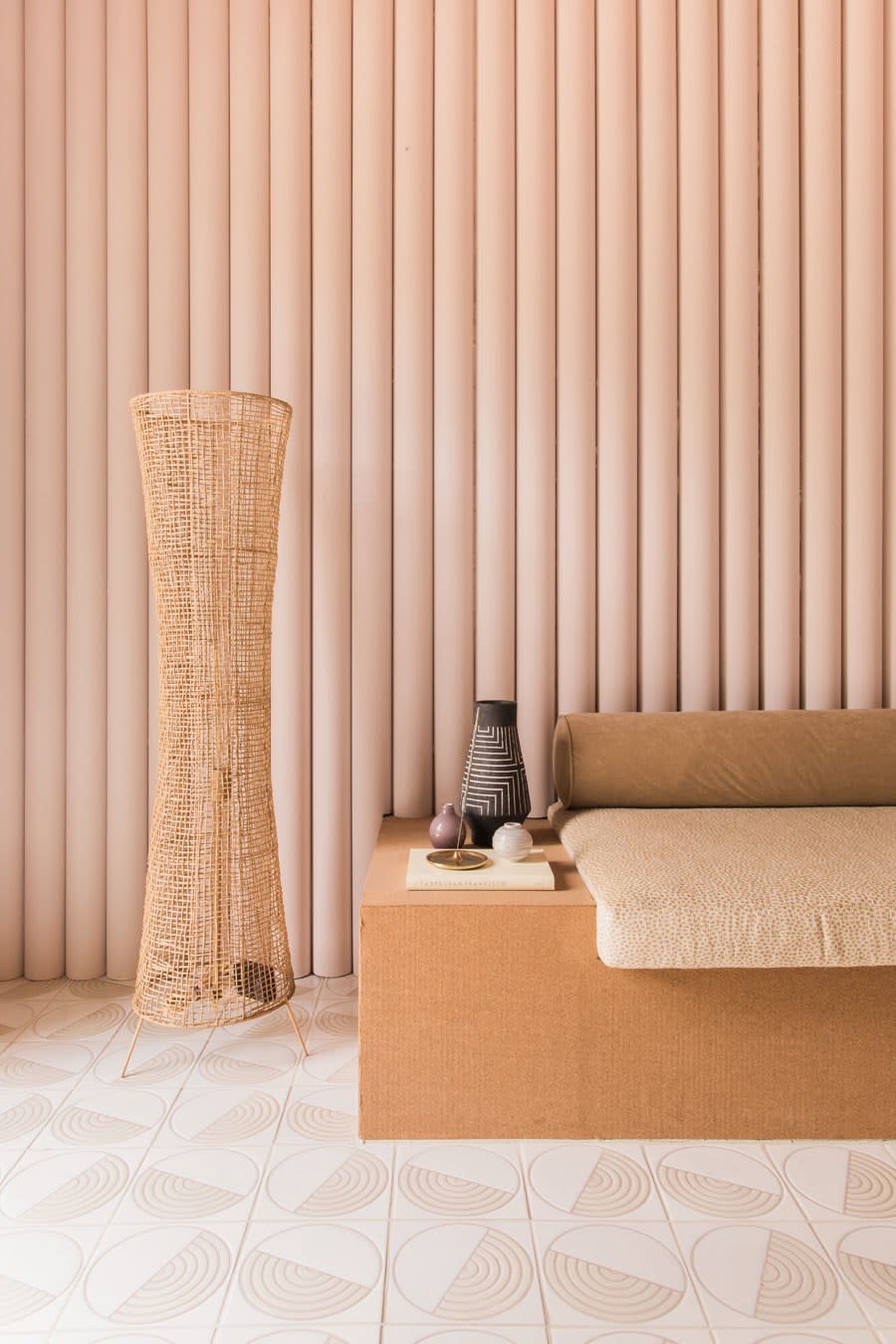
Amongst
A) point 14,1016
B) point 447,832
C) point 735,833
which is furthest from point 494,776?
point 14,1016

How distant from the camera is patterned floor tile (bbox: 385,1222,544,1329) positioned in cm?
126

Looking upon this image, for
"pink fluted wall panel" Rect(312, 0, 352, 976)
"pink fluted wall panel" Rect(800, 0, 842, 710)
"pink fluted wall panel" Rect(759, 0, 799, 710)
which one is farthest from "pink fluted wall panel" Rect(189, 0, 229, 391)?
"pink fluted wall panel" Rect(800, 0, 842, 710)

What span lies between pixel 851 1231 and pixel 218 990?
128cm

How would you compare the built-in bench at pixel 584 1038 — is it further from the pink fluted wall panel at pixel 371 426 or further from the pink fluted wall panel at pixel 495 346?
the pink fluted wall panel at pixel 495 346

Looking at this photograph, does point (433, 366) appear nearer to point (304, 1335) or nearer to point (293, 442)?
point (293, 442)

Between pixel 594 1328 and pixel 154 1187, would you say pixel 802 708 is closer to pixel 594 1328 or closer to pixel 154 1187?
pixel 594 1328

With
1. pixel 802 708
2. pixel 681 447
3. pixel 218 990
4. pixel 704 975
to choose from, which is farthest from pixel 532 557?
pixel 218 990

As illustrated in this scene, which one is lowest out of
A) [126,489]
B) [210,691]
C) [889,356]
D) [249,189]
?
[210,691]

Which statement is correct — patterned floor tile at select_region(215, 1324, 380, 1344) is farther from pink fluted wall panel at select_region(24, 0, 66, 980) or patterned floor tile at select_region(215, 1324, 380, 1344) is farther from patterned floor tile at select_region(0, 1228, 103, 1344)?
pink fluted wall panel at select_region(24, 0, 66, 980)

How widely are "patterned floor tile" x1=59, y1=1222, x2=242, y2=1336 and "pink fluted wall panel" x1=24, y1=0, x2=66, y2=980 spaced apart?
119 centimetres

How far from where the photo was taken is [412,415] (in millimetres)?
2414

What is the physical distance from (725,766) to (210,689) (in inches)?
48.0

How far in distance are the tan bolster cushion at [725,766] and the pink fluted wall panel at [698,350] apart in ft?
0.89

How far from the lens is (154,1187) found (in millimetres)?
1544
